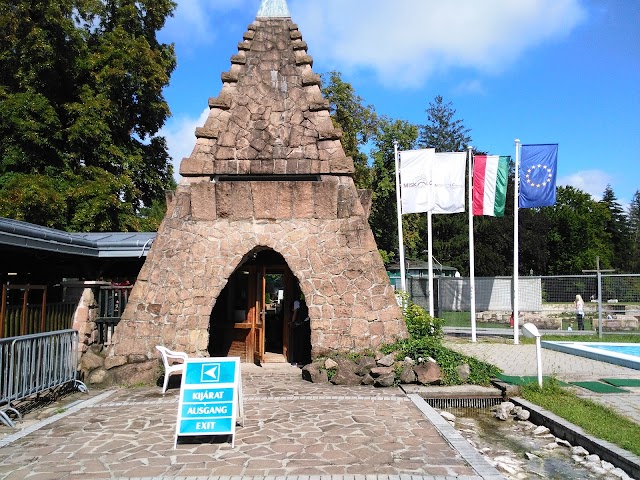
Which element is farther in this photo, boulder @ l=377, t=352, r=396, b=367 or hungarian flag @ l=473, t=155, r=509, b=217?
hungarian flag @ l=473, t=155, r=509, b=217

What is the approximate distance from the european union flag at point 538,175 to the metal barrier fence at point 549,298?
3.56m

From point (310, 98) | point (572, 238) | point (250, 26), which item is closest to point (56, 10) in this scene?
point (250, 26)

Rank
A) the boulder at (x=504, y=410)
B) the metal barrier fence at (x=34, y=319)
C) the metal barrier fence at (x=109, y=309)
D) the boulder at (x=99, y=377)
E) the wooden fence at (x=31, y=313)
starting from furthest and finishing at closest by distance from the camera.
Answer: the metal barrier fence at (x=109, y=309) → the boulder at (x=99, y=377) → the boulder at (x=504, y=410) → the metal barrier fence at (x=34, y=319) → the wooden fence at (x=31, y=313)

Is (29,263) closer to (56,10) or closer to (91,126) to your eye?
(91,126)

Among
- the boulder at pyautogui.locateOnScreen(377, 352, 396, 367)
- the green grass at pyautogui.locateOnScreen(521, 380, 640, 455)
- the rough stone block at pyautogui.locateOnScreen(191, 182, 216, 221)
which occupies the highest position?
→ the rough stone block at pyautogui.locateOnScreen(191, 182, 216, 221)

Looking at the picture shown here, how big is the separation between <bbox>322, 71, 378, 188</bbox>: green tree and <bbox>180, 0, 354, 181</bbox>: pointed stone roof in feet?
50.4

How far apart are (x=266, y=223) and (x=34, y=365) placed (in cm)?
456

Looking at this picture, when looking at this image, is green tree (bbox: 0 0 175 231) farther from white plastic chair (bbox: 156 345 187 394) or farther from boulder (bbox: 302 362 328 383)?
boulder (bbox: 302 362 328 383)

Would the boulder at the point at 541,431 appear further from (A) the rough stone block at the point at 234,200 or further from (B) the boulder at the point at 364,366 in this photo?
(A) the rough stone block at the point at 234,200

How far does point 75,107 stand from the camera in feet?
59.4

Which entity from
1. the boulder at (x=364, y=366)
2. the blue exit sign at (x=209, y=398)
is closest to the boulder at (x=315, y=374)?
the boulder at (x=364, y=366)

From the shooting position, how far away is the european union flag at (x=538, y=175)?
1616 cm

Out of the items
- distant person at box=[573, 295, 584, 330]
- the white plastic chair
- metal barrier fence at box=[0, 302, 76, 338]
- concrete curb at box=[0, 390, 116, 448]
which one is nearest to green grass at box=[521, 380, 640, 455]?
the white plastic chair

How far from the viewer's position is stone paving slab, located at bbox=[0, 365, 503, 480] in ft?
16.4
